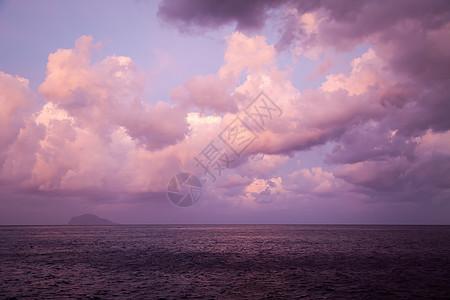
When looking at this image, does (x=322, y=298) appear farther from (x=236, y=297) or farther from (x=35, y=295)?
(x=35, y=295)

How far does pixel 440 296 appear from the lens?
2720cm

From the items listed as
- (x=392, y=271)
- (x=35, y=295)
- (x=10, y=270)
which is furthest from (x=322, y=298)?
(x=10, y=270)

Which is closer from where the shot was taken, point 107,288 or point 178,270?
point 107,288

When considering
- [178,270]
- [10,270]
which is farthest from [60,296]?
[10,270]

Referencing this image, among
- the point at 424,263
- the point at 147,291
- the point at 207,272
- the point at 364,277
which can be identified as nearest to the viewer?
the point at 147,291

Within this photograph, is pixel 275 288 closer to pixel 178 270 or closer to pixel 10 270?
pixel 178 270

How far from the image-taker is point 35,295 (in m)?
27.8

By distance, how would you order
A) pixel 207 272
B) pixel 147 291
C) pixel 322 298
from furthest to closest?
pixel 207 272
pixel 147 291
pixel 322 298

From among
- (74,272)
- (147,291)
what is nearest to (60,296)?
(147,291)

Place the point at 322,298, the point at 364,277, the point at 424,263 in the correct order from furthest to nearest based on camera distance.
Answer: the point at 424,263, the point at 364,277, the point at 322,298

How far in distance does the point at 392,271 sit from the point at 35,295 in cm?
4234

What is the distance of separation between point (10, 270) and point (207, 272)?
2715 cm

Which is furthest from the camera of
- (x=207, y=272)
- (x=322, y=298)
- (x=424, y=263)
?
(x=424, y=263)

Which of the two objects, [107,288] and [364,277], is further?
[364,277]
